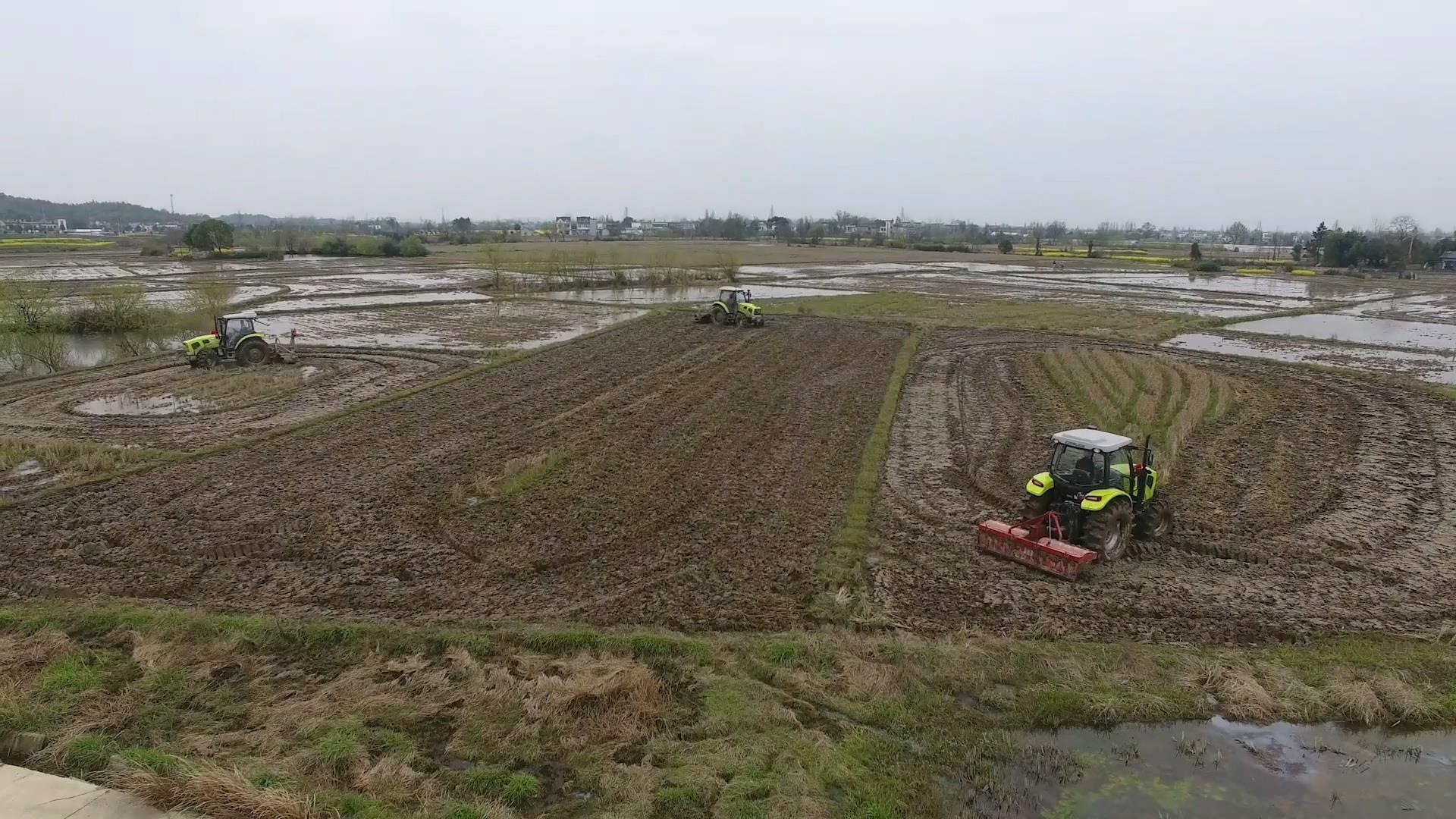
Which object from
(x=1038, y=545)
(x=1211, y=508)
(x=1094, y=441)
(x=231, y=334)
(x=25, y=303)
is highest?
(x=25, y=303)

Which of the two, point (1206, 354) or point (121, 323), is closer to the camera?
point (1206, 354)

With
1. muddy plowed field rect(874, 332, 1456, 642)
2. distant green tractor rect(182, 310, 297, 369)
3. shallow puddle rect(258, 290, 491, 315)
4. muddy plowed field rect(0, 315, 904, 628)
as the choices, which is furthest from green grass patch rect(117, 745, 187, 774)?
shallow puddle rect(258, 290, 491, 315)

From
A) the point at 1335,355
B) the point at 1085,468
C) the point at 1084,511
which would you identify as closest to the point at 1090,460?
the point at 1085,468

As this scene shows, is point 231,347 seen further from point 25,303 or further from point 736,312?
point 736,312

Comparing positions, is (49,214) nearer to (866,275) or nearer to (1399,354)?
(866,275)

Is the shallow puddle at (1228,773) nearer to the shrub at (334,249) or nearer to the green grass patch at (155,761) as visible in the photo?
the green grass patch at (155,761)

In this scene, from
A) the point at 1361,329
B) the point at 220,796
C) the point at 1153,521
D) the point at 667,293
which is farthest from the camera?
the point at 667,293

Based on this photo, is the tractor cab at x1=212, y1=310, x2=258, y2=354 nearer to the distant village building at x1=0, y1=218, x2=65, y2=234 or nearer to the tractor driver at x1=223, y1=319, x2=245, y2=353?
the tractor driver at x1=223, y1=319, x2=245, y2=353

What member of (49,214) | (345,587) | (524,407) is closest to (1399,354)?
(524,407)
